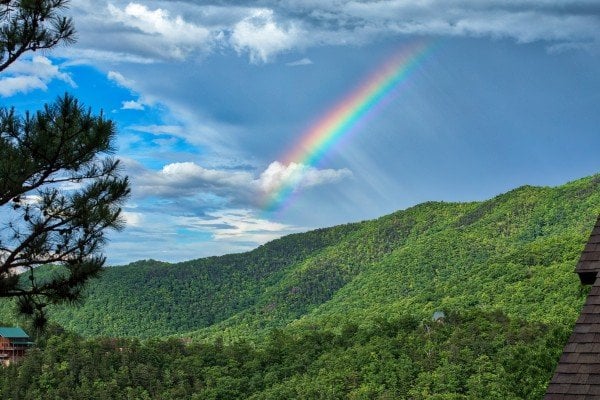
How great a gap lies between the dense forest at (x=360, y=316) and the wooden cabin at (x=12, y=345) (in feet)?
10.2

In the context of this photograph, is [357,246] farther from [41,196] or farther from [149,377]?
[41,196]

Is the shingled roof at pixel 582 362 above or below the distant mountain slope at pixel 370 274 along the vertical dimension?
below

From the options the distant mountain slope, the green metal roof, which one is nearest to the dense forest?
the distant mountain slope

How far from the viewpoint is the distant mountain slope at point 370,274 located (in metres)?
70.8

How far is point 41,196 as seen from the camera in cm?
912

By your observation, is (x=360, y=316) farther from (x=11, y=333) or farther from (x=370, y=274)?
(x=11, y=333)

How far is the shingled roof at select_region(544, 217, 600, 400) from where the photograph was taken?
600 cm

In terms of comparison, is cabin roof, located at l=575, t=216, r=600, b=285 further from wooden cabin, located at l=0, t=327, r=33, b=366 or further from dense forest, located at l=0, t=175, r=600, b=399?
wooden cabin, located at l=0, t=327, r=33, b=366

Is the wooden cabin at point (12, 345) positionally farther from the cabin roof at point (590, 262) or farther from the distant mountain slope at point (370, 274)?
the cabin roof at point (590, 262)

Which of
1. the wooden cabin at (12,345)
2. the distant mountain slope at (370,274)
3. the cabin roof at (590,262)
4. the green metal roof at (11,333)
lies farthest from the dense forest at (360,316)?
the cabin roof at (590,262)

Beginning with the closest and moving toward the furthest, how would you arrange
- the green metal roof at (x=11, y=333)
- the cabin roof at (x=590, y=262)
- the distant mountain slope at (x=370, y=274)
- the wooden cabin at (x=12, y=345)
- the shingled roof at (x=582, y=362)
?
the shingled roof at (x=582, y=362) < the cabin roof at (x=590, y=262) < the wooden cabin at (x=12, y=345) < the green metal roof at (x=11, y=333) < the distant mountain slope at (x=370, y=274)

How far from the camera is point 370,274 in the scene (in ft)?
374

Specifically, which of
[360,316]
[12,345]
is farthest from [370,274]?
[12,345]

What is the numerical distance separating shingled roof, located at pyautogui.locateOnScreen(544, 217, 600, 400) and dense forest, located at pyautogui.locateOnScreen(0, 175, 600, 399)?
6080 mm
